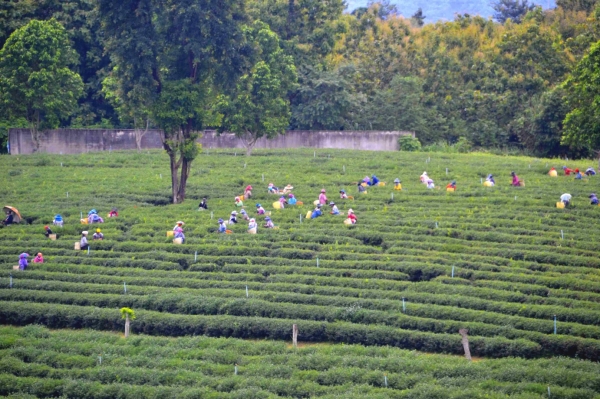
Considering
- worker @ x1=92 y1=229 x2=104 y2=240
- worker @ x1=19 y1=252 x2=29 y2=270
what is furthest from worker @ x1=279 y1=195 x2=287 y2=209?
worker @ x1=19 y1=252 x2=29 y2=270

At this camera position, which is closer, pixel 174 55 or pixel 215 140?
pixel 174 55

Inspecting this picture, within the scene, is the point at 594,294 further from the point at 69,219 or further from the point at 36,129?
the point at 36,129

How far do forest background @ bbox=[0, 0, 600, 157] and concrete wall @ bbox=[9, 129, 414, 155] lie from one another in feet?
4.62

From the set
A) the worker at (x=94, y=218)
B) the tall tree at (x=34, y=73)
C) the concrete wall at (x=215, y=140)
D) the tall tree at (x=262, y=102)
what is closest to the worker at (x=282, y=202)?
the worker at (x=94, y=218)

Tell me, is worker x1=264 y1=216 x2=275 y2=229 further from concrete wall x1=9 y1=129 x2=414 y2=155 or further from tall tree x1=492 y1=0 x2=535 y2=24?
tall tree x1=492 y1=0 x2=535 y2=24

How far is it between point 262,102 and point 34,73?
14493 millimetres

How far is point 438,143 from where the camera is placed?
199 ft

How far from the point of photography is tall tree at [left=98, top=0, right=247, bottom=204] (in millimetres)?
37906

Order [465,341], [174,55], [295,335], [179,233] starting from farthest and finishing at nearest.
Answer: [174,55] < [179,233] < [295,335] < [465,341]

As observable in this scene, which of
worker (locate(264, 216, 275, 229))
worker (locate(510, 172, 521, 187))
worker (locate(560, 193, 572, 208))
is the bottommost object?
worker (locate(264, 216, 275, 229))

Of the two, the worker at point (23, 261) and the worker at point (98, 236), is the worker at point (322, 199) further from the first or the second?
the worker at point (23, 261)

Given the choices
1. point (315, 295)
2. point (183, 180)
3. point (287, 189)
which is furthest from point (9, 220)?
point (315, 295)

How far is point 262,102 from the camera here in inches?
2003

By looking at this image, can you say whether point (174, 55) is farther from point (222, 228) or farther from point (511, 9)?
point (511, 9)
